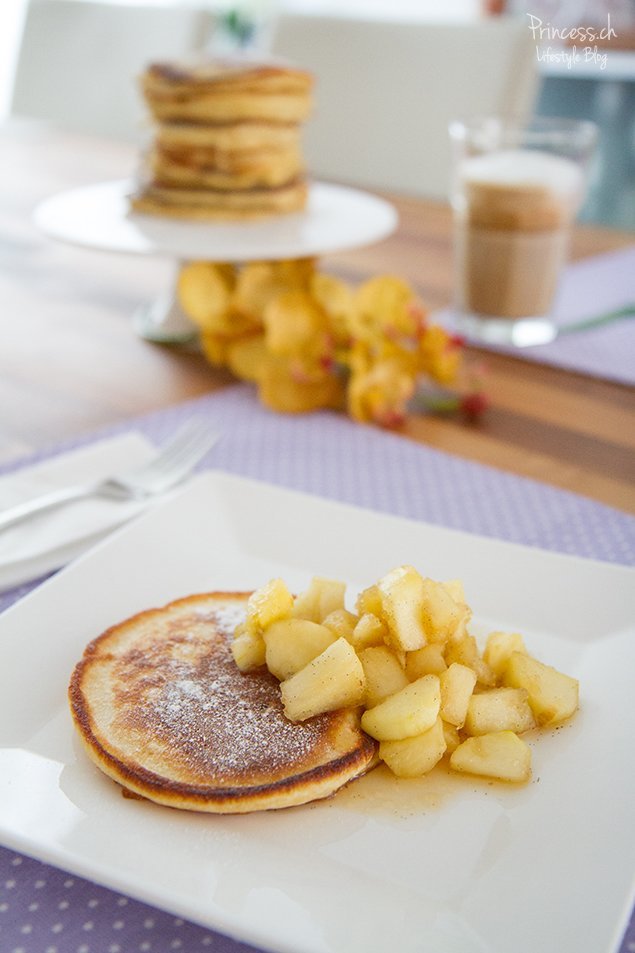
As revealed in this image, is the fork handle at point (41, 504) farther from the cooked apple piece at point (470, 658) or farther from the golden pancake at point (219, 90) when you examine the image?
the golden pancake at point (219, 90)

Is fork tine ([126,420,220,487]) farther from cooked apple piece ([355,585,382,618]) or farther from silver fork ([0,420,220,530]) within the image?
cooked apple piece ([355,585,382,618])

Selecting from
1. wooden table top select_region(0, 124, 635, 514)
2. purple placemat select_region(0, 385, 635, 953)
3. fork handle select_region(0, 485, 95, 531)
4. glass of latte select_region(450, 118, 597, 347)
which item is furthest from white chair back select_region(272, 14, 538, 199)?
fork handle select_region(0, 485, 95, 531)

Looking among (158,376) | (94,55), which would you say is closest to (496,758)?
(158,376)

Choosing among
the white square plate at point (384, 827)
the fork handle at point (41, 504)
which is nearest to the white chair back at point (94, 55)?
the fork handle at point (41, 504)

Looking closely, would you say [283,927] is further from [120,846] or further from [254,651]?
[254,651]

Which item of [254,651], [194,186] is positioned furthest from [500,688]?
[194,186]

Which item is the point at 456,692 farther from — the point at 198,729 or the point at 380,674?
the point at 198,729
